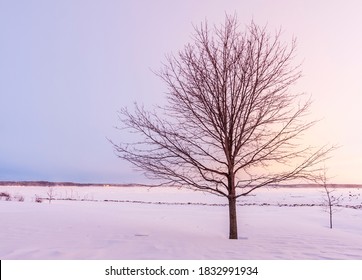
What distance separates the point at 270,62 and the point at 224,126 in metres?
2.25

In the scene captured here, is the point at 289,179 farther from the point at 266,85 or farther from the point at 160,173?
the point at 160,173

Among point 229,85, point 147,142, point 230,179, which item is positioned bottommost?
point 230,179

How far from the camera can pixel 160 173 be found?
11234 mm

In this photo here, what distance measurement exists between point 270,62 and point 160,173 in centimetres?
439
